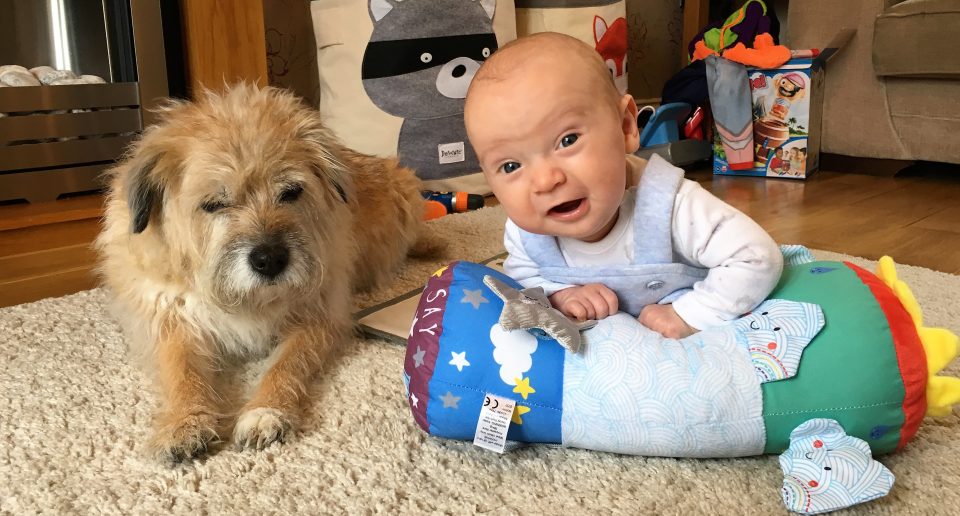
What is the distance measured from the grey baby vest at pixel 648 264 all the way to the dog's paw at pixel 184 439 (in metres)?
0.61

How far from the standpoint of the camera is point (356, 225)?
78.7 inches

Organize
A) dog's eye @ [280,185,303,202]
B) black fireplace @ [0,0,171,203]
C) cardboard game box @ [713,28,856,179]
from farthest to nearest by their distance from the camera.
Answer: cardboard game box @ [713,28,856,179]
black fireplace @ [0,0,171,203]
dog's eye @ [280,185,303,202]

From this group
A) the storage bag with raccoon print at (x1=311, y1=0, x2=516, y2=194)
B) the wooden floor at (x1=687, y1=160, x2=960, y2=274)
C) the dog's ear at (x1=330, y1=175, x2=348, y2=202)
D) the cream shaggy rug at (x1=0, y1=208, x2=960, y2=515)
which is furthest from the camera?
the storage bag with raccoon print at (x1=311, y1=0, x2=516, y2=194)

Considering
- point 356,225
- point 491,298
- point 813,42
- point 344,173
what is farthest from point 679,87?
point 491,298

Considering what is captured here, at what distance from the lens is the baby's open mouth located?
3.81ft

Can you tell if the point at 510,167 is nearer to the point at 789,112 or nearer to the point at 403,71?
the point at 403,71

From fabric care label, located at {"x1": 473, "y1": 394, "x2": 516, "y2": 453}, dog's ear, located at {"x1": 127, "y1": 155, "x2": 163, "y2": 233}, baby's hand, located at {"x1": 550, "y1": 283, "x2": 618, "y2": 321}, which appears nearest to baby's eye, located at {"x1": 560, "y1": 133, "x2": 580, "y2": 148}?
baby's hand, located at {"x1": 550, "y1": 283, "x2": 618, "y2": 321}

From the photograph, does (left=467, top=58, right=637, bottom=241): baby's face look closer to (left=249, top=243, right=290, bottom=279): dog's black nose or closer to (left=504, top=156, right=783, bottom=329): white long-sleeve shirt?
(left=504, top=156, right=783, bottom=329): white long-sleeve shirt

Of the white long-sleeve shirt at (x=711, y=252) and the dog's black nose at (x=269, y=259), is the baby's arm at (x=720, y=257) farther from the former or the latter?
the dog's black nose at (x=269, y=259)

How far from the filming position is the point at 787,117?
354 centimetres

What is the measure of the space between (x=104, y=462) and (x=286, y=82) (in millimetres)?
2637

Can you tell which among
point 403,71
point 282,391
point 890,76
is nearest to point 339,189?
point 282,391

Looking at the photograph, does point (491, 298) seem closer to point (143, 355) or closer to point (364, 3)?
point (143, 355)

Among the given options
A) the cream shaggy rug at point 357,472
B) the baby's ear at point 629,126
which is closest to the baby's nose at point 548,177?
the baby's ear at point 629,126
